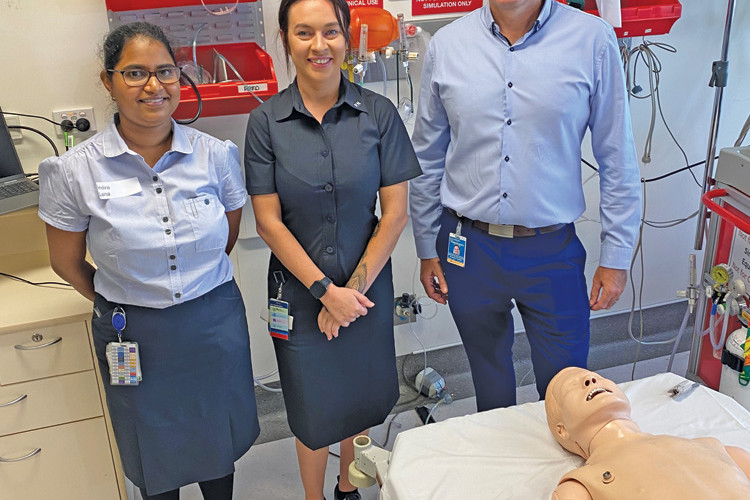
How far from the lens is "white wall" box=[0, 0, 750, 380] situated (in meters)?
2.13

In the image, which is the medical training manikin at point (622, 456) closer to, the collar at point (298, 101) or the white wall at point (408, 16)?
the collar at point (298, 101)

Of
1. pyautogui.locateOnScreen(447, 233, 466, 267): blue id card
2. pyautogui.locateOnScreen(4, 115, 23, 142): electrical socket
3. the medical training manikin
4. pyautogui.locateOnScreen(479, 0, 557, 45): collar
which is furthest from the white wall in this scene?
the medical training manikin

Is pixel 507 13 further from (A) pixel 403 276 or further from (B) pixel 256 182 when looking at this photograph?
(A) pixel 403 276

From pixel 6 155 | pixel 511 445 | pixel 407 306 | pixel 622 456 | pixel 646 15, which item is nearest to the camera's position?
pixel 622 456

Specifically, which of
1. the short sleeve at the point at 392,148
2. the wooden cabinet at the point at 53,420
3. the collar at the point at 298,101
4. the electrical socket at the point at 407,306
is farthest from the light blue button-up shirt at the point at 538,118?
the wooden cabinet at the point at 53,420

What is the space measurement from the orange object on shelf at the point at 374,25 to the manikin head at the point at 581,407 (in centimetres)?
118

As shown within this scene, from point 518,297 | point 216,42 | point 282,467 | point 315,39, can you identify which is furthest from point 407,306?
point 315,39

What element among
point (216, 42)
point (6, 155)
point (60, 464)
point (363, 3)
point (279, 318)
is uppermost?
point (363, 3)

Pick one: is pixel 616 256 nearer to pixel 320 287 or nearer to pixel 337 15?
pixel 320 287

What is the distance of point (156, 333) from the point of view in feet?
5.51

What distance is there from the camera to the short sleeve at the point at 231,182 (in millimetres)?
1729

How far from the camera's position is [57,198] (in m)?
1.57

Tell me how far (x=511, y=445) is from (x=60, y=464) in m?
1.35

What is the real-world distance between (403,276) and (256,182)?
116 cm
